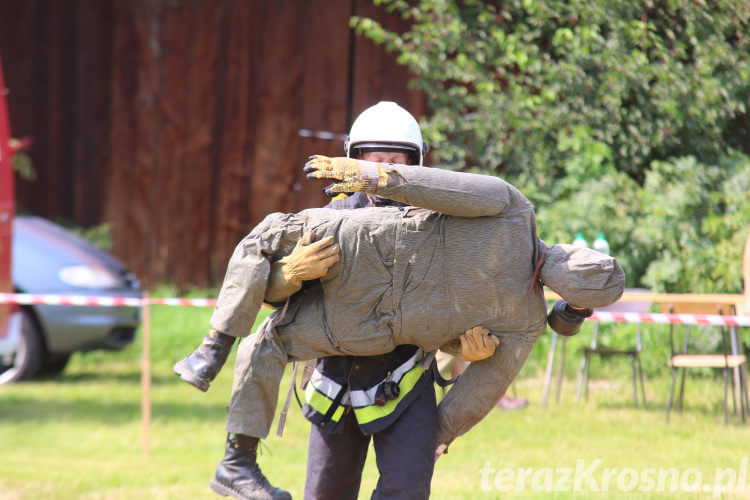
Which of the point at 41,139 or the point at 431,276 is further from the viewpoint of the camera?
the point at 41,139

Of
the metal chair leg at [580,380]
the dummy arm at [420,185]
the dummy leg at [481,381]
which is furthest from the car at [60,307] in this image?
the dummy arm at [420,185]

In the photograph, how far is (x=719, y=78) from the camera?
29.2 feet

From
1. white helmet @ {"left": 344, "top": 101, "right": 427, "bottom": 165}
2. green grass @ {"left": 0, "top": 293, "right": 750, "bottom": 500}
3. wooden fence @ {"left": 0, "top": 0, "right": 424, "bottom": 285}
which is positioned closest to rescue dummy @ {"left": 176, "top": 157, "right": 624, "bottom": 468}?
white helmet @ {"left": 344, "top": 101, "right": 427, "bottom": 165}

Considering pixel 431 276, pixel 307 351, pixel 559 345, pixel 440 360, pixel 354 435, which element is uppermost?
pixel 431 276

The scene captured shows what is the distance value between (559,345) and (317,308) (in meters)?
6.21

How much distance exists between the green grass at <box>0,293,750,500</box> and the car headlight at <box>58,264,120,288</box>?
927mm

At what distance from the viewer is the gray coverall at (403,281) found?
11.0ft

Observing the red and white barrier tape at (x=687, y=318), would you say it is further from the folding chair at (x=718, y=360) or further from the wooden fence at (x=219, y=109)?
the wooden fence at (x=219, y=109)

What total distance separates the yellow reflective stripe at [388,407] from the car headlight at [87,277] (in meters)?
6.21

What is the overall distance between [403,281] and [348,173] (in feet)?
1.75

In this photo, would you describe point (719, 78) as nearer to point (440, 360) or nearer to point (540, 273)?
point (440, 360)

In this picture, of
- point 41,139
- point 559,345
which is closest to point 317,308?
point 559,345

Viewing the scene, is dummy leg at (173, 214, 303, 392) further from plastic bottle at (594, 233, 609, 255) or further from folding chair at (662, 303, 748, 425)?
plastic bottle at (594, 233, 609, 255)

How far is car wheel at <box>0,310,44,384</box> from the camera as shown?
350 inches
